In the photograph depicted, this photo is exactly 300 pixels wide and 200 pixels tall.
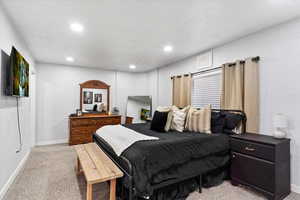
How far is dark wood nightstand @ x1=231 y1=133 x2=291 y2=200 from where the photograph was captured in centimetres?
194

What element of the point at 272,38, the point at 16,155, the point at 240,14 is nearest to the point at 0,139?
the point at 16,155

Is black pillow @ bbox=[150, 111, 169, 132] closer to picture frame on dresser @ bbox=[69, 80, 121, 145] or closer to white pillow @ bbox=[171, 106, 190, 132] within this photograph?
white pillow @ bbox=[171, 106, 190, 132]

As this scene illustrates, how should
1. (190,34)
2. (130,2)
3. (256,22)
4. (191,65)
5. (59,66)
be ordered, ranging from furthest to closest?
1. (59,66)
2. (191,65)
3. (190,34)
4. (256,22)
5. (130,2)

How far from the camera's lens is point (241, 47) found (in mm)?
2820

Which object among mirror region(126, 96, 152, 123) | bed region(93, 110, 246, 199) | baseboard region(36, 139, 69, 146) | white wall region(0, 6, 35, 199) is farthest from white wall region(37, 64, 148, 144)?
bed region(93, 110, 246, 199)

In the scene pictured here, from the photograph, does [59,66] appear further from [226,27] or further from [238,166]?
[238,166]

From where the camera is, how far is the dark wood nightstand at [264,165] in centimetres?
194

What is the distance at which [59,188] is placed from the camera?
2.23 metres

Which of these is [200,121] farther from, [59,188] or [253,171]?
[59,188]

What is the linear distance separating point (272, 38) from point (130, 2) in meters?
2.28

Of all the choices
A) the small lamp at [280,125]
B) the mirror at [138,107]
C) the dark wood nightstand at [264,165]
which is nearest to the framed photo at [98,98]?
the mirror at [138,107]

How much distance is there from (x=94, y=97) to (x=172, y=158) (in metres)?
3.94

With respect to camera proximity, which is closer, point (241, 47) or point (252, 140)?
point (252, 140)

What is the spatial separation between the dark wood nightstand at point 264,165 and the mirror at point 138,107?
11.5 ft
